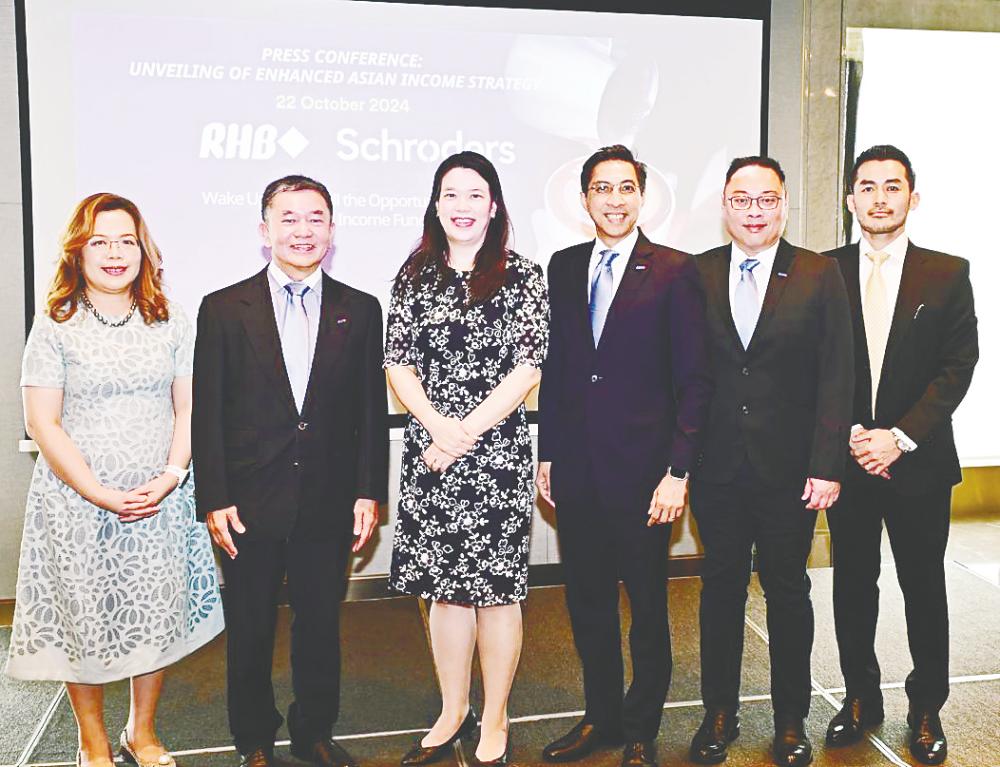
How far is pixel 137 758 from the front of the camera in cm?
257

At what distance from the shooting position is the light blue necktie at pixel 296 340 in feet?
7.92

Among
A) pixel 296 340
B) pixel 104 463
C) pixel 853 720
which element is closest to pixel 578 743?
pixel 853 720

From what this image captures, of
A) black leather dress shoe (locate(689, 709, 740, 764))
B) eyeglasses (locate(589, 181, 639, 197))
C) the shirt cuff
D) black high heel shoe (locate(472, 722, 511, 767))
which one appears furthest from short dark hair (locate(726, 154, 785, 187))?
black high heel shoe (locate(472, 722, 511, 767))

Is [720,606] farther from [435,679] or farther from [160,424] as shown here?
[160,424]

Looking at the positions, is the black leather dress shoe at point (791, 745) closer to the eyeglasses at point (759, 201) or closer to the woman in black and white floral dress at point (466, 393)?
the woman in black and white floral dress at point (466, 393)

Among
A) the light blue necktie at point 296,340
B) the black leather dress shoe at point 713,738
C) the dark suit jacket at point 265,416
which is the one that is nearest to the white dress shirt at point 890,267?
the black leather dress shoe at point 713,738

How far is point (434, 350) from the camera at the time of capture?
2406 millimetres

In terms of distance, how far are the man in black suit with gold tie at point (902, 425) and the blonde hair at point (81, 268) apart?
2014 millimetres

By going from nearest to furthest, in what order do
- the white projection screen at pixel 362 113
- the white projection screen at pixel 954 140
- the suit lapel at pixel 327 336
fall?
the suit lapel at pixel 327 336
the white projection screen at pixel 362 113
the white projection screen at pixel 954 140

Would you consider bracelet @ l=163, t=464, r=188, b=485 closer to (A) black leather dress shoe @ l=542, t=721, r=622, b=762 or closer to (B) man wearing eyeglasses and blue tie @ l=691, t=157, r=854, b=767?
(A) black leather dress shoe @ l=542, t=721, r=622, b=762

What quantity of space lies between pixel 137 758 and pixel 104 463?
92 cm

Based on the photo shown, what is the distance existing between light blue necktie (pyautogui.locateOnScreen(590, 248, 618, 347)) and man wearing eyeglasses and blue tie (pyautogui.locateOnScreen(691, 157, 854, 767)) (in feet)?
0.96

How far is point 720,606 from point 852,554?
472mm

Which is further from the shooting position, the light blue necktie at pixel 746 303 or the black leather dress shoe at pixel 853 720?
the black leather dress shoe at pixel 853 720
